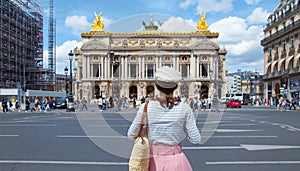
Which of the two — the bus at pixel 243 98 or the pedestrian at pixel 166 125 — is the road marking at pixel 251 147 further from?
the bus at pixel 243 98

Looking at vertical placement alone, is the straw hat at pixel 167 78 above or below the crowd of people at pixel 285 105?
above

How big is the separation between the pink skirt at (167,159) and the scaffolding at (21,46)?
48.0 meters

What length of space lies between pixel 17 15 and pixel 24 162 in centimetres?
5486

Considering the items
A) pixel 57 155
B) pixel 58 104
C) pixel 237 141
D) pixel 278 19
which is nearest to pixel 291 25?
pixel 278 19

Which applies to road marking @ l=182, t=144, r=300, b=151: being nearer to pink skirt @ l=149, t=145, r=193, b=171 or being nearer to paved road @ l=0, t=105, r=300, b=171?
paved road @ l=0, t=105, r=300, b=171

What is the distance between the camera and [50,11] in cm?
7112

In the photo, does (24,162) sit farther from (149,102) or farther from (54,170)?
(149,102)

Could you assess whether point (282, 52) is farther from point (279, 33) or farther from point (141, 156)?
point (141, 156)

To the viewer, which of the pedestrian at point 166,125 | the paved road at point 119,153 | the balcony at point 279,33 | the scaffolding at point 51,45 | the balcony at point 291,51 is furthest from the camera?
the scaffolding at point 51,45

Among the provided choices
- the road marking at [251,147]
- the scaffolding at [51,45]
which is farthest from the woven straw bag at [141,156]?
the scaffolding at [51,45]

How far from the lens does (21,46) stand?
5897cm

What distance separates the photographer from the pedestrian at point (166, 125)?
3.32 m

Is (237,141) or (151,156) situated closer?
(151,156)

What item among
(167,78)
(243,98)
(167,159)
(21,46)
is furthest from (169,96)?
(243,98)
